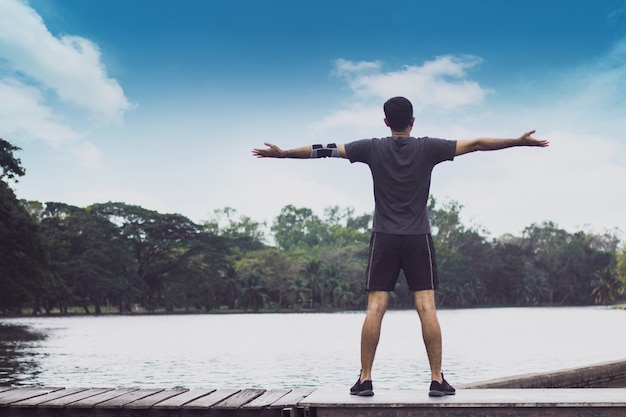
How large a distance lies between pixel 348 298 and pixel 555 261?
4230 cm

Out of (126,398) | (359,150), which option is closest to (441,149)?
(359,150)

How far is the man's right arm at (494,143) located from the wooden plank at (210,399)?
9.05 ft

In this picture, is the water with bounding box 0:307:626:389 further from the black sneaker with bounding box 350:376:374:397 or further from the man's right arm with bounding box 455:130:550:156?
the man's right arm with bounding box 455:130:550:156

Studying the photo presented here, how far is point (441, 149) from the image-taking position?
18.0ft

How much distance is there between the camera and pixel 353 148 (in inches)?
223

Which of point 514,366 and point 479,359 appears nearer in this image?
point 514,366

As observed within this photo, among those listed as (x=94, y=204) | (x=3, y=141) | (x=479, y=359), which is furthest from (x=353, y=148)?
(x=94, y=204)

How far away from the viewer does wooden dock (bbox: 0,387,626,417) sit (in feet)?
15.4

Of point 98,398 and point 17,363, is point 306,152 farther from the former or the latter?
point 17,363

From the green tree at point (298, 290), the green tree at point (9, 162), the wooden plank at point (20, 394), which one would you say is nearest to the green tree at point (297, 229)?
the green tree at point (298, 290)

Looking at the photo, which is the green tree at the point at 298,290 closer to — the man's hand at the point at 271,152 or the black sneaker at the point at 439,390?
the man's hand at the point at 271,152

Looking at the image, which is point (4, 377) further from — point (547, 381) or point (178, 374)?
point (547, 381)

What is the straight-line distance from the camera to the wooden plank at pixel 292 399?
18.7ft

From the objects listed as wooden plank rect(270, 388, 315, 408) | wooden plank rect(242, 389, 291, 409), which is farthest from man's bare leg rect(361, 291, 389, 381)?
wooden plank rect(242, 389, 291, 409)
